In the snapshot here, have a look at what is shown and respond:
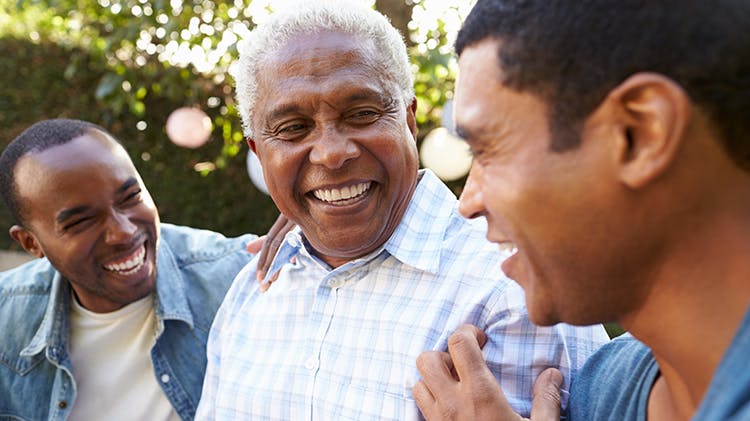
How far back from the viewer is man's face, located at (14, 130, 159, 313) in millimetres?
2727

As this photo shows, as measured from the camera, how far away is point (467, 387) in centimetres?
153

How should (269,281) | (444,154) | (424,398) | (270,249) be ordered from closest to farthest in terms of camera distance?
1. (424,398)
2. (269,281)
3. (270,249)
4. (444,154)

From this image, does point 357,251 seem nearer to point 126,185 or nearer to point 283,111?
point 283,111

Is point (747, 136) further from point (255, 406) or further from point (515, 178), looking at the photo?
point (255, 406)

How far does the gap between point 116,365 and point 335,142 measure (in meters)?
1.72

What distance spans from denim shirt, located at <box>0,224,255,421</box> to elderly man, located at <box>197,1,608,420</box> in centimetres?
88

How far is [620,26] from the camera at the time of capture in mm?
1003

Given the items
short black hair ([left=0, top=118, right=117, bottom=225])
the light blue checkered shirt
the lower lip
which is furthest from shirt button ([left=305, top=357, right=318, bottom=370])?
short black hair ([left=0, top=118, right=117, bottom=225])

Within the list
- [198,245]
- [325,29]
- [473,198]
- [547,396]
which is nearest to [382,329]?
[547,396]

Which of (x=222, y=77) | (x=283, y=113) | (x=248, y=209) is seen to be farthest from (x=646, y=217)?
A: (x=248, y=209)

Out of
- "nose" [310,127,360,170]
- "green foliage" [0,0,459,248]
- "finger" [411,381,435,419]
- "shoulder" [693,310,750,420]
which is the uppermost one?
"shoulder" [693,310,750,420]

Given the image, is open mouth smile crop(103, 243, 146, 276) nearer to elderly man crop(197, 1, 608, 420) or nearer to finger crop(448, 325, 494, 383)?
elderly man crop(197, 1, 608, 420)

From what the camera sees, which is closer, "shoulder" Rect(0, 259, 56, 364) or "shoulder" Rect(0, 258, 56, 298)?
"shoulder" Rect(0, 259, 56, 364)

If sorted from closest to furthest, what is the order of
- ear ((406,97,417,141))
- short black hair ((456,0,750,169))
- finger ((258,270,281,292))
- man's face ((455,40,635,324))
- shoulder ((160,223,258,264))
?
short black hair ((456,0,750,169)) → man's face ((455,40,635,324)) → ear ((406,97,417,141)) → finger ((258,270,281,292)) → shoulder ((160,223,258,264))
